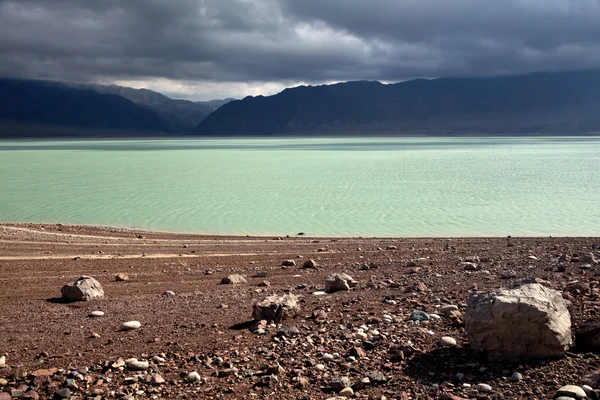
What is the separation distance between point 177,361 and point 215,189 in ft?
83.3

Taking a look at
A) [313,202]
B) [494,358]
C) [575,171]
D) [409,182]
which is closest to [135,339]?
[494,358]

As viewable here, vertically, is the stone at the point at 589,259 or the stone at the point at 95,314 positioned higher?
the stone at the point at 589,259

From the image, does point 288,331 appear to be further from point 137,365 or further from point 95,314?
point 95,314

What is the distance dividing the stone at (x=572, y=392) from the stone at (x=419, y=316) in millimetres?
1904

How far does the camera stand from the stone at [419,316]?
252 inches

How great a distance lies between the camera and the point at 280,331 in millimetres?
6109

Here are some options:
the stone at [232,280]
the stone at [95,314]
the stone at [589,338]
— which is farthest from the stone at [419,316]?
the stone at [95,314]

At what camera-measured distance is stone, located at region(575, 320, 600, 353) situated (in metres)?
5.20

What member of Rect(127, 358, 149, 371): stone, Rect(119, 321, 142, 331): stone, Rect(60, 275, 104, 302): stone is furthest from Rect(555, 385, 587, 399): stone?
Rect(60, 275, 104, 302): stone

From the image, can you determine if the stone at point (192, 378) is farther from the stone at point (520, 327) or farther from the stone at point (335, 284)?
the stone at point (335, 284)

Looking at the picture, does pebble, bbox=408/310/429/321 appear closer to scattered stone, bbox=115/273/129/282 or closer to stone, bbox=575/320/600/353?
stone, bbox=575/320/600/353

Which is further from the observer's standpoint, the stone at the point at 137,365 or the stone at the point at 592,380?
the stone at the point at 137,365

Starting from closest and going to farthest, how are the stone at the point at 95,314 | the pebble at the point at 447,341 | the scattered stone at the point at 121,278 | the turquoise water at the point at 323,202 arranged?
1. the pebble at the point at 447,341
2. the stone at the point at 95,314
3. the scattered stone at the point at 121,278
4. the turquoise water at the point at 323,202

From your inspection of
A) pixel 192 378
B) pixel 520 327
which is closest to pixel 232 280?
pixel 192 378
